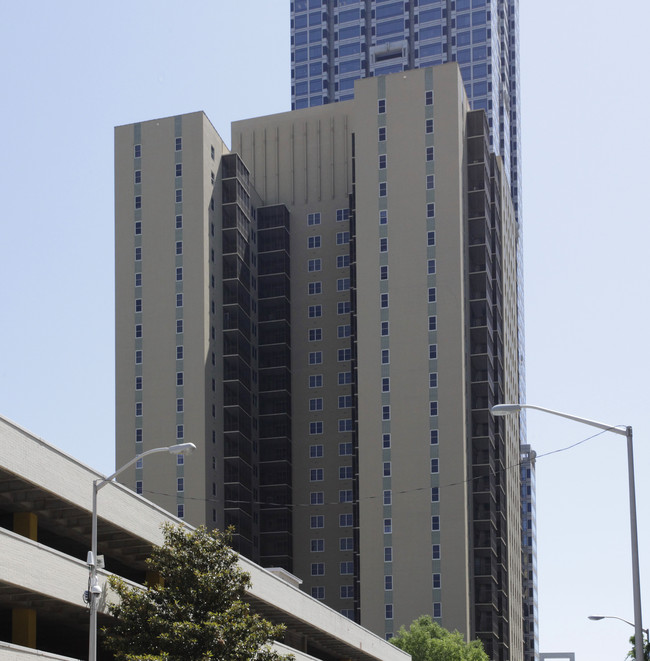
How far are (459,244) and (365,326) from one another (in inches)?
502

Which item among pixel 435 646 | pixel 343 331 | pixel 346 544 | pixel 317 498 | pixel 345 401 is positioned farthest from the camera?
pixel 343 331

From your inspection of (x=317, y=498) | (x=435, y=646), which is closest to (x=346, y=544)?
(x=317, y=498)

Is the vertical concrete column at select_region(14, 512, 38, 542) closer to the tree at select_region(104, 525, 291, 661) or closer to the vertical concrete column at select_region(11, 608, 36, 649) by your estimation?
the vertical concrete column at select_region(11, 608, 36, 649)

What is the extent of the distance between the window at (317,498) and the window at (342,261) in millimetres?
26823

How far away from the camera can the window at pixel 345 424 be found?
144125mm

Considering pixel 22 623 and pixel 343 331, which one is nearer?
pixel 22 623

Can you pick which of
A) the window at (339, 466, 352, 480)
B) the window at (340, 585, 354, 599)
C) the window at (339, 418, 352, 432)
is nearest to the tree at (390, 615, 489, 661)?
the window at (340, 585, 354, 599)

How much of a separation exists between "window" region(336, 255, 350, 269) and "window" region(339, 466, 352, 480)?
23.9 meters

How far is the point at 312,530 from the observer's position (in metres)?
141

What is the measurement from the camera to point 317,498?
14250 cm

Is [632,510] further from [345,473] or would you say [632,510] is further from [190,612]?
[345,473]

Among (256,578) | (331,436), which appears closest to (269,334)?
(331,436)

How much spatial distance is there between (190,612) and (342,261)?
10658cm

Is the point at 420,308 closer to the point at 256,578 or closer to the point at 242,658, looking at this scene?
the point at 256,578
